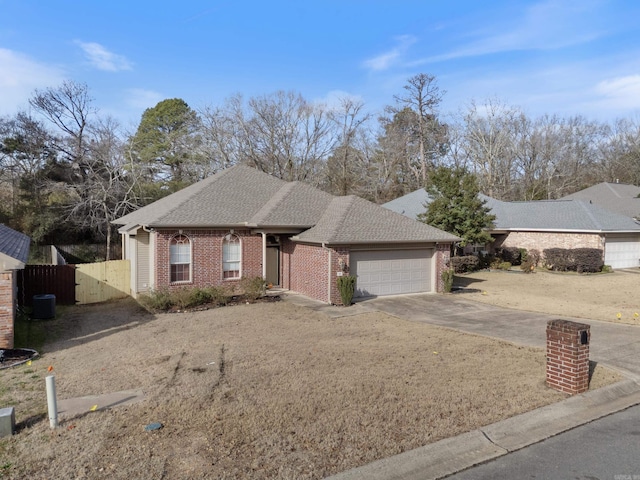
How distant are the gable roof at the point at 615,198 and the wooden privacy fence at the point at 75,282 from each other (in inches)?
1211

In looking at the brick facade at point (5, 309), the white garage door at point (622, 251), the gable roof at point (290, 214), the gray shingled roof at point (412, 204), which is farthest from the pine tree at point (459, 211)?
the brick facade at point (5, 309)

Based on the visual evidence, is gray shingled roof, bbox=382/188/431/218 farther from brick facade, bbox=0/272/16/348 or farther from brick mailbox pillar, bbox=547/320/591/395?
brick facade, bbox=0/272/16/348

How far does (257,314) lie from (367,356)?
5715mm

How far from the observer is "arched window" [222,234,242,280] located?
17922 mm

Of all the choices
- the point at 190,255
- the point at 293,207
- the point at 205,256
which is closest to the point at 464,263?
the point at 293,207

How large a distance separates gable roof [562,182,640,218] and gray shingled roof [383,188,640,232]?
4.33 meters

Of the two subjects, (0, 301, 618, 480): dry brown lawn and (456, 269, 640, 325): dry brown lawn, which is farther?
(456, 269, 640, 325): dry brown lawn

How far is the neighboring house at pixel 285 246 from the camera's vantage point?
16.5m

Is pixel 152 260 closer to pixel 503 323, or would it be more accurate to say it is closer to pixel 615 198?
pixel 503 323

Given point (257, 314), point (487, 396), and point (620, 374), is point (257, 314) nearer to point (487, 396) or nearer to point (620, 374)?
point (487, 396)

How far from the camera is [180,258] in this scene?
1706cm

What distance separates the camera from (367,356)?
9.20 m

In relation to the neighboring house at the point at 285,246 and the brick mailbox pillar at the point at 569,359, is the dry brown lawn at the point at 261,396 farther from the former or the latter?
the neighboring house at the point at 285,246

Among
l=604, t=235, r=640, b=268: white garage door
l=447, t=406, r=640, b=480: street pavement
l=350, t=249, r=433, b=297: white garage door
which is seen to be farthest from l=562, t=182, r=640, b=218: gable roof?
l=447, t=406, r=640, b=480: street pavement
